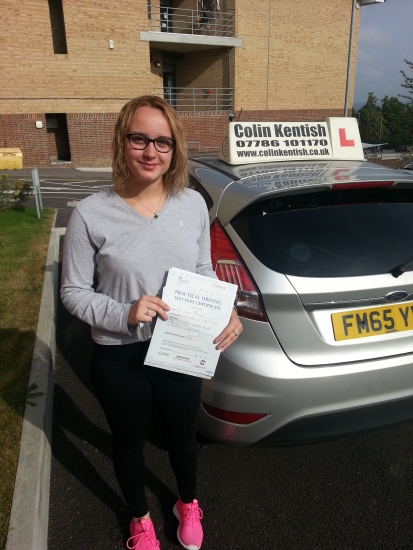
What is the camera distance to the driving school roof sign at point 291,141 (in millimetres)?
3014

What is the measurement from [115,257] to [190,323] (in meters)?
0.38

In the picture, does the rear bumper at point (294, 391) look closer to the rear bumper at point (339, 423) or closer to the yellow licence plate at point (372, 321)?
the rear bumper at point (339, 423)

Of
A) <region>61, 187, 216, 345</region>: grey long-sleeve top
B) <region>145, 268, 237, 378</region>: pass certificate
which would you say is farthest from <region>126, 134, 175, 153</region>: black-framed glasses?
<region>145, 268, 237, 378</region>: pass certificate

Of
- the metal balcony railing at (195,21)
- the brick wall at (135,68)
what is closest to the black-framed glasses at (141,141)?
the brick wall at (135,68)

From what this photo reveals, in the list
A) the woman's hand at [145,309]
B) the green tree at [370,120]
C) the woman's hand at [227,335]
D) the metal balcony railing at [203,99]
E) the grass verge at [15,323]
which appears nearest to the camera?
the woman's hand at [145,309]

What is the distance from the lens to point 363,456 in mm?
2688

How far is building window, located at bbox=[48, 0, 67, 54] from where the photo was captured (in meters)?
22.0

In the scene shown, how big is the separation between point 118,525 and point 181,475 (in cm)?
44

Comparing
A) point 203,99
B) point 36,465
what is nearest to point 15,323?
point 36,465

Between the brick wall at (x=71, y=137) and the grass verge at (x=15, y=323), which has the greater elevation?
the brick wall at (x=71, y=137)

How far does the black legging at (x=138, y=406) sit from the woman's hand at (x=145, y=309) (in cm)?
22

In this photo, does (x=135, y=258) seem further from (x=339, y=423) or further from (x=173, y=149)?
(x=339, y=423)

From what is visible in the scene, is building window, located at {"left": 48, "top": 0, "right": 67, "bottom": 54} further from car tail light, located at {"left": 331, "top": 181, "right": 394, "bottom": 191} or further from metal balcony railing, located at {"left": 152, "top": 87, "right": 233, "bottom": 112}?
car tail light, located at {"left": 331, "top": 181, "right": 394, "bottom": 191}

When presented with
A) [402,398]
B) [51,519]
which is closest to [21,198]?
[51,519]
